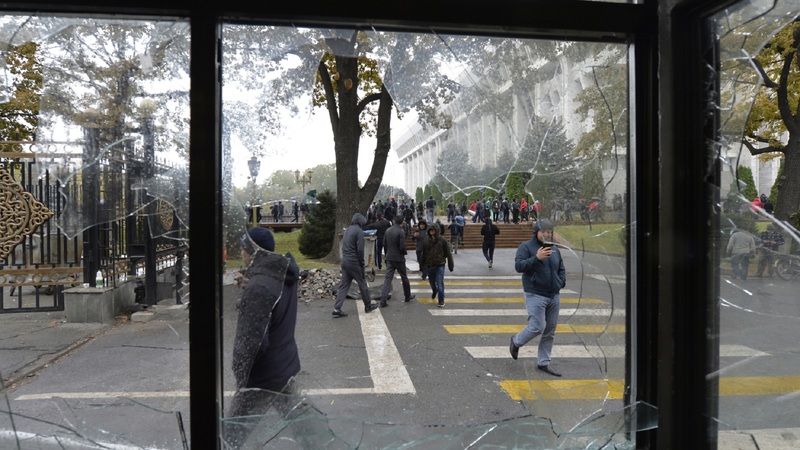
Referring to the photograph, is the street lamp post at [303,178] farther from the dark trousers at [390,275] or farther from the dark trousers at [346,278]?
the dark trousers at [390,275]

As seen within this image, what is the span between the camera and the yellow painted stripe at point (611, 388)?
5.57 ft

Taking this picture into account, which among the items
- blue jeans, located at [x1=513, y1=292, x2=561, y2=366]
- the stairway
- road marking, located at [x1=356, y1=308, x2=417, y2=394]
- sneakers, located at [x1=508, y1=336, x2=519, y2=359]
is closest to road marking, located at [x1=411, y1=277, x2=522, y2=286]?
the stairway

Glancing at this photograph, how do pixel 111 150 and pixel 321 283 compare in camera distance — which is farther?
pixel 321 283

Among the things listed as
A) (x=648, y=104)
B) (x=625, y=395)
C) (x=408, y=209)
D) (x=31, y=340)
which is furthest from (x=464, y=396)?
(x=31, y=340)

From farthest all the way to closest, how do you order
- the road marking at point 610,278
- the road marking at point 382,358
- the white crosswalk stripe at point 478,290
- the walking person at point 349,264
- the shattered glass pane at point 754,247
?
A: the white crosswalk stripe at point 478,290, the road marking at point 382,358, the walking person at point 349,264, the road marking at point 610,278, the shattered glass pane at point 754,247

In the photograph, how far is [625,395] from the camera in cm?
192

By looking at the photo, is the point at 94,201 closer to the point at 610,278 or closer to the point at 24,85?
the point at 24,85

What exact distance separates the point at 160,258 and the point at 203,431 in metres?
1.01

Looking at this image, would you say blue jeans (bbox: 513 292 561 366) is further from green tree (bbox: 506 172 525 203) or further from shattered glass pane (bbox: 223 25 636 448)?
green tree (bbox: 506 172 525 203)

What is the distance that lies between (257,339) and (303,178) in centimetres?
65

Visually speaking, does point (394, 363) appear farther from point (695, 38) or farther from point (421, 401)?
point (695, 38)

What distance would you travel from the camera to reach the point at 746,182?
1.73 m

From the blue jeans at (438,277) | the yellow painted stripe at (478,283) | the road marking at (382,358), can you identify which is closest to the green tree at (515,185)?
the road marking at (382,358)

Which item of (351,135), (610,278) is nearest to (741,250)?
(610,278)
